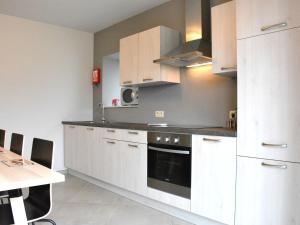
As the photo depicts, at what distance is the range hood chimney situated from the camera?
9.34 ft

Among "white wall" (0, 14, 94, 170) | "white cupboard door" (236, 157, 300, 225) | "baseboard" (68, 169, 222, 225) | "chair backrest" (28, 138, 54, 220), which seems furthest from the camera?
"white wall" (0, 14, 94, 170)

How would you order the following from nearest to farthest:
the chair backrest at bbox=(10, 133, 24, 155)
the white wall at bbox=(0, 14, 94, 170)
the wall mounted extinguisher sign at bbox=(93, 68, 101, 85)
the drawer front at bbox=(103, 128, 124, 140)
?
the chair backrest at bbox=(10, 133, 24, 155) < the drawer front at bbox=(103, 128, 124, 140) < the white wall at bbox=(0, 14, 94, 170) < the wall mounted extinguisher sign at bbox=(93, 68, 101, 85)

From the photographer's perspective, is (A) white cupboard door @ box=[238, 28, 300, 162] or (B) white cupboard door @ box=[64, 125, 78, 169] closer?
(A) white cupboard door @ box=[238, 28, 300, 162]

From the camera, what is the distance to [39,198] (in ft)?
6.18

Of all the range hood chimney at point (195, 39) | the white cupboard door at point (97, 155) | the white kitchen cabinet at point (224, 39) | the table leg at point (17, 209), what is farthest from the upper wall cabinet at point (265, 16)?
the white cupboard door at point (97, 155)

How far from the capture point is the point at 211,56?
2.85 meters

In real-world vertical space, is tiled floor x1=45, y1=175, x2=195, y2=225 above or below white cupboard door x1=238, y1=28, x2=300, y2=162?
below

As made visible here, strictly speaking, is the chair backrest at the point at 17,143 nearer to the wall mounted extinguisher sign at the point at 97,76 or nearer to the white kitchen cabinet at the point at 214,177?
the white kitchen cabinet at the point at 214,177

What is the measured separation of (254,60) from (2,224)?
2.09m

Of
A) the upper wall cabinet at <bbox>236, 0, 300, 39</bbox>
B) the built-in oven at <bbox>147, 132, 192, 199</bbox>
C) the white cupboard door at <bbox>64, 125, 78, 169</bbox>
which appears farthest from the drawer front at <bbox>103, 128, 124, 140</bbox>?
the upper wall cabinet at <bbox>236, 0, 300, 39</bbox>

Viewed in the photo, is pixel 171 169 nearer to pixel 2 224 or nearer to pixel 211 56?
pixel 211 56

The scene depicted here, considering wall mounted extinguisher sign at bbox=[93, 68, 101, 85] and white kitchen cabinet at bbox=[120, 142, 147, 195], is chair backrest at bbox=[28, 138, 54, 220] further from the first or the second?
wall mounted extinguisher sign at bbox=[93, 68, 101, 85]

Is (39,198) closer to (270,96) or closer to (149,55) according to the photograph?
(270,96)

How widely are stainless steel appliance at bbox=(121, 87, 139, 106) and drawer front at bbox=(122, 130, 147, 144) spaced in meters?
1.12
